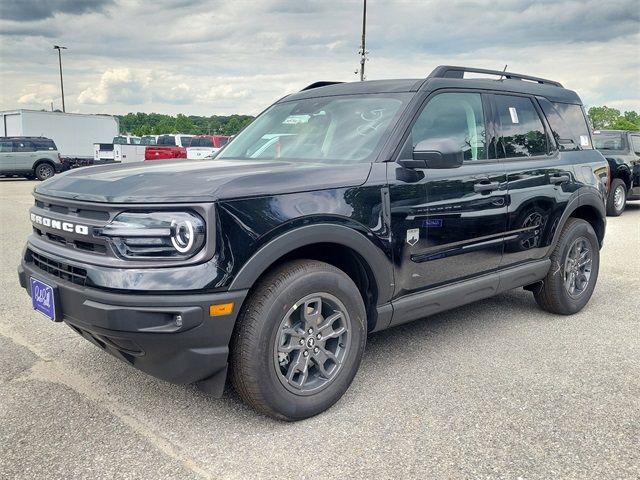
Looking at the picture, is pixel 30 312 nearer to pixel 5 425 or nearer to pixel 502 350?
pixel 5 425

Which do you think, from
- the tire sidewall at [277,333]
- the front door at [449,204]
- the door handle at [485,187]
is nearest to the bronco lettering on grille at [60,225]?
the tire sidewall at [277,333]

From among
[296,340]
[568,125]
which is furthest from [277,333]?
[568,125]

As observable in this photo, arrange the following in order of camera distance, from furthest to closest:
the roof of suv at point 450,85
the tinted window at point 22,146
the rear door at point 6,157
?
the tinted window at point 22,146 < the rear door at point 6,157 < the roof of suv at point 450,85

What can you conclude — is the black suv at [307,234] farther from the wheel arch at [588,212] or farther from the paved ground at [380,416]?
the paved ground at [380,416]

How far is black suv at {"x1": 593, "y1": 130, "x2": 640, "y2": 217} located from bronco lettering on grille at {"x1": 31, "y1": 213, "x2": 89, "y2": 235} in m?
11.7

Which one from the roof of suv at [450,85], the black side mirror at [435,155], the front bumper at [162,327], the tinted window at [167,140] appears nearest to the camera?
the front bumper at [162,327]

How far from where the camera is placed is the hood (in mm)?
2609

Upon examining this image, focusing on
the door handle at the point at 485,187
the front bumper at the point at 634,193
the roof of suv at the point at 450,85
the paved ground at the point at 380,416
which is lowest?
the paved ground at the point at 380,416

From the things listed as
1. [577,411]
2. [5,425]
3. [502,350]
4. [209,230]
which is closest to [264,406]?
[209,230]

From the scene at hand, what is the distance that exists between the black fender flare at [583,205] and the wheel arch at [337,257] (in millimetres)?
1980

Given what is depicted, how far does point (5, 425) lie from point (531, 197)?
12.1 feet

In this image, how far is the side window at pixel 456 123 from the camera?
11.9 feet

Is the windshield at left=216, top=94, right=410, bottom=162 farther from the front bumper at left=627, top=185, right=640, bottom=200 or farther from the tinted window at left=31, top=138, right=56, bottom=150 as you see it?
the tinted window at left=31, top=138, right=56, bottom=150

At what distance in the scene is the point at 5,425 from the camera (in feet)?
9.57
